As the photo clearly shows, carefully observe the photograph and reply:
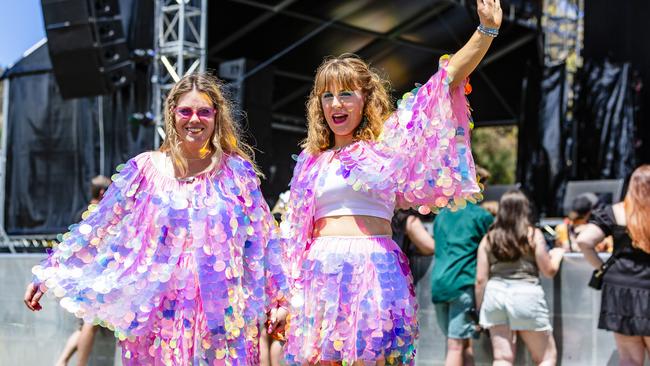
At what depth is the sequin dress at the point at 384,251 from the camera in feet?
12.5

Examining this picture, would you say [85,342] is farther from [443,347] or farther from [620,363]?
[620,363]

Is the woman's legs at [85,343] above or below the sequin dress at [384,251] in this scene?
below

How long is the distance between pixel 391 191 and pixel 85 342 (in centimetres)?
400

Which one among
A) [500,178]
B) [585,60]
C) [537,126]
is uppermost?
[585,60]

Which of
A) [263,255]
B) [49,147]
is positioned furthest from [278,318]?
[49,147]

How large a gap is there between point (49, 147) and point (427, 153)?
11.4 meters

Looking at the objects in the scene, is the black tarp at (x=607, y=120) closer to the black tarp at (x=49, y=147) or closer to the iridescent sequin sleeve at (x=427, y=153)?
the black tarp at (x=49, y=147)

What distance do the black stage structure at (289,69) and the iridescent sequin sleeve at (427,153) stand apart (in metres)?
8.66

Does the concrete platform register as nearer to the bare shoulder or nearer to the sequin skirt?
the bare shoulder

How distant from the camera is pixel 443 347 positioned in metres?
6.69

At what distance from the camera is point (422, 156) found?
3898mm

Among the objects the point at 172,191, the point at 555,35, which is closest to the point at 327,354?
the point at 172,191

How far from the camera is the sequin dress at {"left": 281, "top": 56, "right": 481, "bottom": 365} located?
381cm

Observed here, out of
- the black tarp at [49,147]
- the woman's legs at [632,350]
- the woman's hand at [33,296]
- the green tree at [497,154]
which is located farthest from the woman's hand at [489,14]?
the green tree at [497,154]
